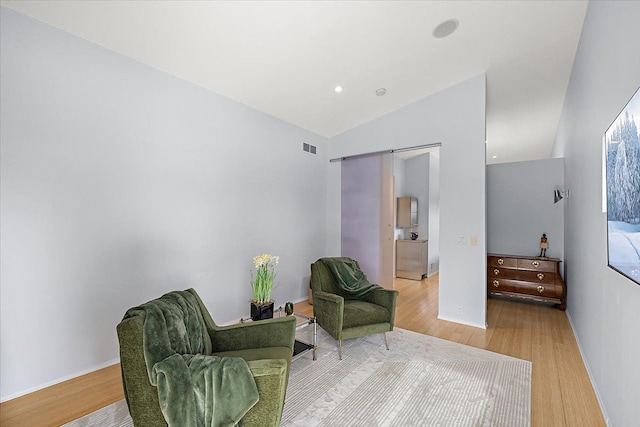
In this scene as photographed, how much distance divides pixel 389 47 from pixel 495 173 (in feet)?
10.8

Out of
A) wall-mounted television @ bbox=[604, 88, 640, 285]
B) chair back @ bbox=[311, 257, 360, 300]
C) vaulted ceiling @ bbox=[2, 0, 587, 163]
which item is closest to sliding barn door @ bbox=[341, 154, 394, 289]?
vaulted ceiling @ bbox=[2, 0, 587, 163]

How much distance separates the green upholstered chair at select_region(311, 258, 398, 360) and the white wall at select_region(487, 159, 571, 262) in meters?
3.13

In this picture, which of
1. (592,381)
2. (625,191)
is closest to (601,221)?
(625,191)

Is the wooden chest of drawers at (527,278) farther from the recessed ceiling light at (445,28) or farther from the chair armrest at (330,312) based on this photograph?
the recessed ceiling light at (445,28)

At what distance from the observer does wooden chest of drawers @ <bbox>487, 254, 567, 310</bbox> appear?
433 centimetres

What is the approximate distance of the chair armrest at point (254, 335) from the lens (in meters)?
2.15

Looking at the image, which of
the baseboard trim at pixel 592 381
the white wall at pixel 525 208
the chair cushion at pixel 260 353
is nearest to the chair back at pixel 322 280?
the chair cushion at pixel 260 353

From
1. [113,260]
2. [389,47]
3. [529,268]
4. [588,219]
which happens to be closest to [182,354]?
[113,260]

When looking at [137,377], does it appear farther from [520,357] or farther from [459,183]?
[459,183]

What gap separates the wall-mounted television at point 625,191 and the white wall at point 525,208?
334cm

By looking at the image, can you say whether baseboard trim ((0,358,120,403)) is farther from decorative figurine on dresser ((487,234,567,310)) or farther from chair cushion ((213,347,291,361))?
decorative figurine on dresser ((487,234,567,310))

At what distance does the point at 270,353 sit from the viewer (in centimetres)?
205

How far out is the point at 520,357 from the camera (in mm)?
2945

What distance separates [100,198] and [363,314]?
107 inches
